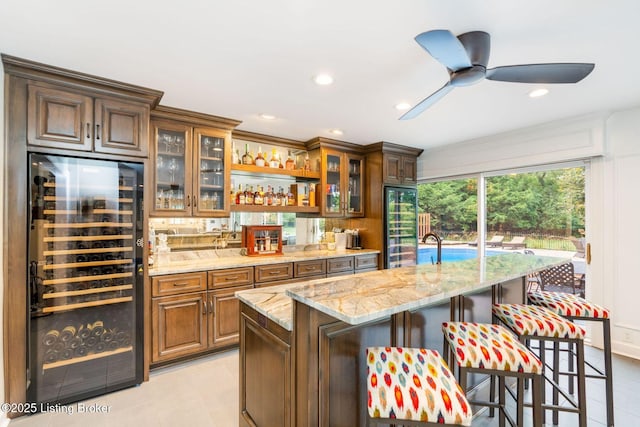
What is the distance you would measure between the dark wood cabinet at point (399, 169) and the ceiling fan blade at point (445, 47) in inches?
103

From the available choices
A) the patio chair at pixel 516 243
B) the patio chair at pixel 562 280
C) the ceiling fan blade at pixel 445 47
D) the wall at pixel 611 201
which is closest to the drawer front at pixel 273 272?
the ceiling fan blade at pixel 445 47

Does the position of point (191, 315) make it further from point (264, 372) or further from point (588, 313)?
point (588, 313)

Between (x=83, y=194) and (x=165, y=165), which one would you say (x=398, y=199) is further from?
(x=83, y=194)

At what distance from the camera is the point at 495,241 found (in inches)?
164

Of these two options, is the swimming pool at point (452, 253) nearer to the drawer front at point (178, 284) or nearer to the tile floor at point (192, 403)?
the tile floor at point (192, 403)

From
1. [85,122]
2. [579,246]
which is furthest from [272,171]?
[579,246]

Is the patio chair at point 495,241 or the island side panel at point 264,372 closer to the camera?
the island side panel at point 264,372

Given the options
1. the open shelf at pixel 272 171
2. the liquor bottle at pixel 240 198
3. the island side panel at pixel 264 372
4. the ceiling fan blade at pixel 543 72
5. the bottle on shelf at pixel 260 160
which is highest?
the ceiling fan blade at pixel 543 72

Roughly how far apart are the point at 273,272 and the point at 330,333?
2.09 meters

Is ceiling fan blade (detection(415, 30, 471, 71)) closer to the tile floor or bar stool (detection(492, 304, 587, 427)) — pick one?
bar stool (detection(492, 304, 587, 427))

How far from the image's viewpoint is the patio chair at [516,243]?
3906mm

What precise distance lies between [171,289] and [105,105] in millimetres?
1638

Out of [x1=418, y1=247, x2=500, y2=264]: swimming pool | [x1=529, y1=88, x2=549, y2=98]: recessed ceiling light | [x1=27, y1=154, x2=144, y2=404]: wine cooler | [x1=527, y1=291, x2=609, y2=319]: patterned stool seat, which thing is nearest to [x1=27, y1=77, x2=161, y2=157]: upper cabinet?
[x1=27, y1=154, x2=144, y2=404]: wine cooler

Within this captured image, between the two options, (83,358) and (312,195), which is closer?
(83,358)
